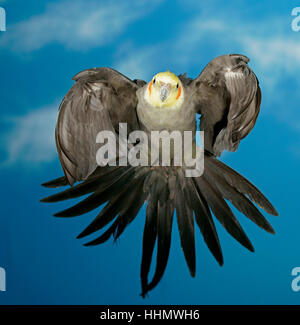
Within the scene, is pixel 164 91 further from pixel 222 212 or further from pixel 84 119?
pixel 222 212

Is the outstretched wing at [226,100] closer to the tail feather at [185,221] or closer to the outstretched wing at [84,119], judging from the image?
the tail feather at [185,221]

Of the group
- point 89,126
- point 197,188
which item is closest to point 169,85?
point 89,126

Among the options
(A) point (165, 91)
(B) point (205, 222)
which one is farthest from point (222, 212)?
(A) point (165, 91)

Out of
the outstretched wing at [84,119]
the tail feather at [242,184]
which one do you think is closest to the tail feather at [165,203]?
the tail feather at [242,184]

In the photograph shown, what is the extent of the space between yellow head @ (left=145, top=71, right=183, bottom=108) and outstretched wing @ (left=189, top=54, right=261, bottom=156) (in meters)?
0.13

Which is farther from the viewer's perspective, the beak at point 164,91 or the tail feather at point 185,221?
the tail feather at point 185,221

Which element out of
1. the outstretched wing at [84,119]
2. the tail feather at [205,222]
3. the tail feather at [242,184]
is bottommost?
the tail feather at [205,222]

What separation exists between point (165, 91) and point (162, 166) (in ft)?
1.67

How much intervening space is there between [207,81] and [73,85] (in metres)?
0.69

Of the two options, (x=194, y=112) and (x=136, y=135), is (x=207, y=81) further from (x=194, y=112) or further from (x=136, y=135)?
(x=136, y=135)

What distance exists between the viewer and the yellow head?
239 centimetres

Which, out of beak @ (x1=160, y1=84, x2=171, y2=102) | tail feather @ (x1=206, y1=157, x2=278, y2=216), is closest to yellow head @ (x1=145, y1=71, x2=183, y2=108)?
beak @ (x1=160, y1=84, x2=171, y2=102)

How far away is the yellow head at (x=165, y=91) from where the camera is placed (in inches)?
94.3

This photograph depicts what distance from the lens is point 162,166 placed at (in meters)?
2.73
